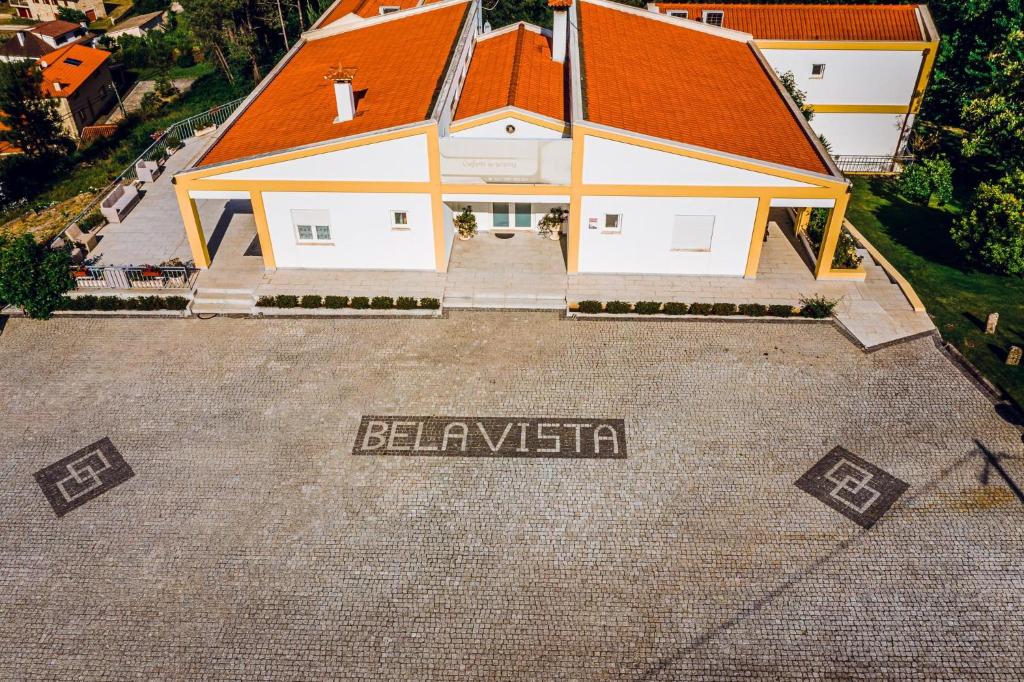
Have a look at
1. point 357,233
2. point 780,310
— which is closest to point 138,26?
point 357,233

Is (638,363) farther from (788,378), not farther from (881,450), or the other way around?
(881,450)

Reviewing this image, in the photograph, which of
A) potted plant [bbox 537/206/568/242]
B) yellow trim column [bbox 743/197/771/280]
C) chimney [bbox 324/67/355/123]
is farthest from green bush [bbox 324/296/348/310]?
yellow trim column [bbox 743/197/771/280]

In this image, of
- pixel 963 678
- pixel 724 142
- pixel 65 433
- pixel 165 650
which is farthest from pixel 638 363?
pixel 65 433

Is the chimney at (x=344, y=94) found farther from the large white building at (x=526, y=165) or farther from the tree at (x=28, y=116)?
the tree at (x=28, y=116)

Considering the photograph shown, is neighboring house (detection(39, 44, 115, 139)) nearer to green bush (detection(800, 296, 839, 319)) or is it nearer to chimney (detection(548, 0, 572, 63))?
chimney (detection(548, 0, 572, 63))

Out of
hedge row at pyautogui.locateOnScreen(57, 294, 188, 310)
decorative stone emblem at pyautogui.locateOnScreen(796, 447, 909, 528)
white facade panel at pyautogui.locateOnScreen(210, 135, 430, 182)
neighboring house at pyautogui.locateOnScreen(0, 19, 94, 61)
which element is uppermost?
white facade panel at pyautogui.locateOnScreen(210, 135, 430, 182)

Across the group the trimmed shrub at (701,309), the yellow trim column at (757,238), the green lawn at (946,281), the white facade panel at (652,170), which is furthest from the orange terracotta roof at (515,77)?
the green lawn at (946,281)
